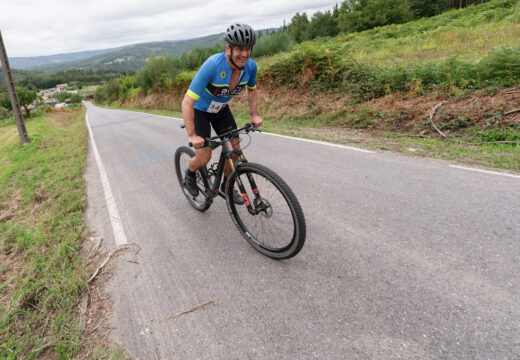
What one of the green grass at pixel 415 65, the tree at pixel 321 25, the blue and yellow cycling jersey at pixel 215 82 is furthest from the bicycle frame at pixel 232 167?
the tree at pixel 321 25

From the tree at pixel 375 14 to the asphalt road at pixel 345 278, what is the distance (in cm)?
4378

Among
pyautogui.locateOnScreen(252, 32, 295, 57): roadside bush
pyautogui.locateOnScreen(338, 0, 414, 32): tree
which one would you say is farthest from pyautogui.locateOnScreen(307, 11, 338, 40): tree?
pyautogui.locateOnScreen(252, 32, 295, 57): roadside bush

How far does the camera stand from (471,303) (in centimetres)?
198

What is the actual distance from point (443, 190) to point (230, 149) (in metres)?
2.98

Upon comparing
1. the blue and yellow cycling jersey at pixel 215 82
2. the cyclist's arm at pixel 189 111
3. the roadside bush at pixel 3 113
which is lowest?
the cyclist's arm at pixel 189 111

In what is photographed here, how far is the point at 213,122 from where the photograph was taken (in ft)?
11.9

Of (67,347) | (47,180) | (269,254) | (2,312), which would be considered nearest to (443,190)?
(269,254)

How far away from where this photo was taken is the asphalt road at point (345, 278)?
186cm

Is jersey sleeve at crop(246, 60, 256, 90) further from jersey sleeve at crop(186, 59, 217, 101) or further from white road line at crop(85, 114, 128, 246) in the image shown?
white road line at crop(85, 114, 128, 246)

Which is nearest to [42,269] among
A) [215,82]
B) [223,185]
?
[223,185]

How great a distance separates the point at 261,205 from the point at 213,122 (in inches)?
58.1

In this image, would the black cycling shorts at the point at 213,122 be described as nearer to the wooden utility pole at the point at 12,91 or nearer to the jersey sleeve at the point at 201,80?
the jersey sleeve at the point at 201,80

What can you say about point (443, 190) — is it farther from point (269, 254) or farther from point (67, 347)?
point (67, 347)

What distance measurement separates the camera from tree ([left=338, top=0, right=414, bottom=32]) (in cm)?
3884
